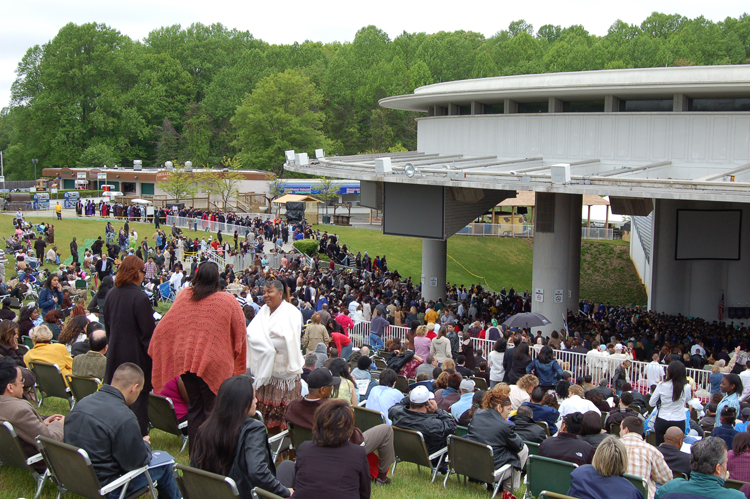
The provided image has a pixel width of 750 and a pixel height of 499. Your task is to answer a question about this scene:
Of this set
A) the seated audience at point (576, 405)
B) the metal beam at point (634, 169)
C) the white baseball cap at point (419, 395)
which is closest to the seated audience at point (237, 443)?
the white baseball cap at point (419, 395)

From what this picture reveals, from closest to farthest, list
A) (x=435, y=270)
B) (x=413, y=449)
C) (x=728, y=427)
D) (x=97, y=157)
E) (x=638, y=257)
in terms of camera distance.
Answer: (x=413, y=449)
(x=728, y=427)
(x=435, y=270)
(x=638, y=257)
(x=97, y=157)

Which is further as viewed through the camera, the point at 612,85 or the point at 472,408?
the point at 612,85

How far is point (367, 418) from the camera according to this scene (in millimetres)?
7746

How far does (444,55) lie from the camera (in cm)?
8856

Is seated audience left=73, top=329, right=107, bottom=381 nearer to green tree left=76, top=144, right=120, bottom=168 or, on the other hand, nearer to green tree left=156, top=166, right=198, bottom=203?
green tree left=156, top=166, right=198, bottom=203

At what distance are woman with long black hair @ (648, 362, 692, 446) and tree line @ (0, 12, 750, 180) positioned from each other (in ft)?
182

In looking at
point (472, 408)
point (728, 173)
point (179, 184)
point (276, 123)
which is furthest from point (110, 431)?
point (276, 123)

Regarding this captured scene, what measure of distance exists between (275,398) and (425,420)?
184cm

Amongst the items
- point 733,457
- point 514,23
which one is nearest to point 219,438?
point 733,457

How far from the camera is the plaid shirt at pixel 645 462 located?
6504 millimetres

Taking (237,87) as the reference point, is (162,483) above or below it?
below

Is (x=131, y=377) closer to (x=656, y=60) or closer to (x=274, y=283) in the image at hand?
(x=274, y=283)

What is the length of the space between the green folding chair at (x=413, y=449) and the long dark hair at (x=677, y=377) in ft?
11.3

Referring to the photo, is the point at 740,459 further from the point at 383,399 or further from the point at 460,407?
the point at 383,399
